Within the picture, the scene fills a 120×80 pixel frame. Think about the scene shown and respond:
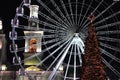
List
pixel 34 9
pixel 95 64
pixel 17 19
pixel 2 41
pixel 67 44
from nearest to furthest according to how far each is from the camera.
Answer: pixel 95 64, pixel 67 44, pixel 17 19, pixel 34 9, pixel 2 41

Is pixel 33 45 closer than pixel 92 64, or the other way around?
pixel 92 64

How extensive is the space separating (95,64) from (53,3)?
935 cm

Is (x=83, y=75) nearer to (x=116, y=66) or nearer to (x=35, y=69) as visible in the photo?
(x=35, y=69)

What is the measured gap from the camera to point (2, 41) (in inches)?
2549

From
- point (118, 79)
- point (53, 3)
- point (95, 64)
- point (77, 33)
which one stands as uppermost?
point (53, 3)

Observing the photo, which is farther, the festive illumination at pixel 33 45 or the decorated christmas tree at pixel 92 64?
the festive illumination at pixel 33 45

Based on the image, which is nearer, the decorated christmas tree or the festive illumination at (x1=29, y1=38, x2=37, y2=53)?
the decorated christmas tree

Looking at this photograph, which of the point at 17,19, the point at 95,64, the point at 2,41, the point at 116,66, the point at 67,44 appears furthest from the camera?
the point at 116,66

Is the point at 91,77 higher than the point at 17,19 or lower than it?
lower

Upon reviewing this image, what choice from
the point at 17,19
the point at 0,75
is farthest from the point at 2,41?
the point at 17,19

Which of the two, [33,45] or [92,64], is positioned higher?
[33,45]

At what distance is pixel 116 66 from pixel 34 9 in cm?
1840

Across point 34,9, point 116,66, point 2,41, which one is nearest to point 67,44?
point 34,9

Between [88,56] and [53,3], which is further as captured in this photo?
[53,3]
